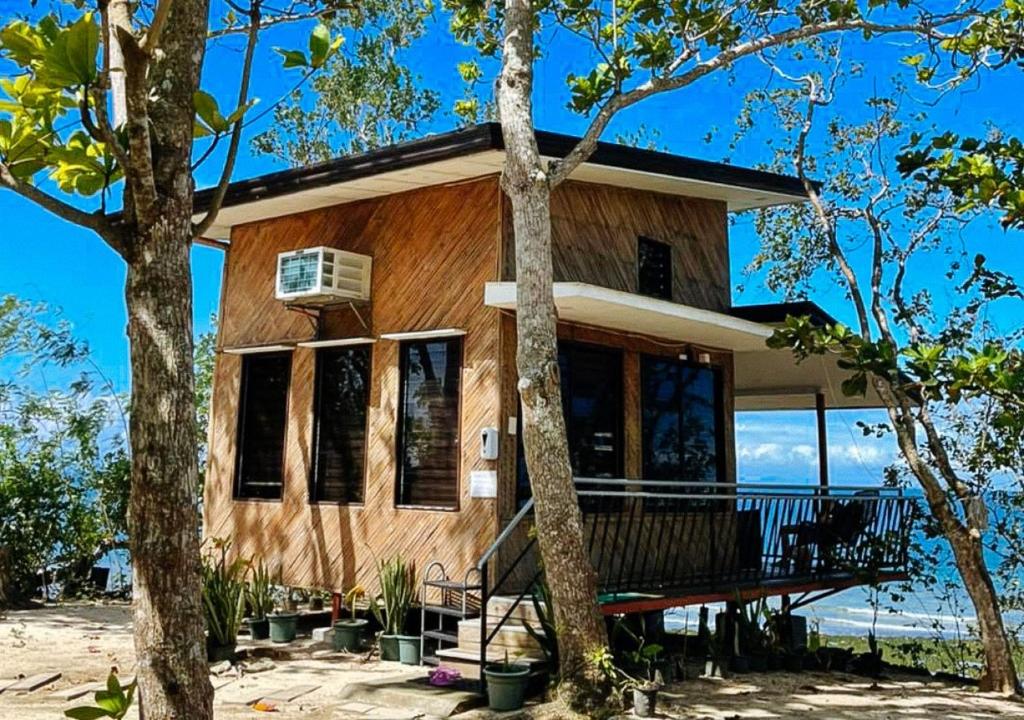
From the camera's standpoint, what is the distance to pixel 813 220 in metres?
12.0

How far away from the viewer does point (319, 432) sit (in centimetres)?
863

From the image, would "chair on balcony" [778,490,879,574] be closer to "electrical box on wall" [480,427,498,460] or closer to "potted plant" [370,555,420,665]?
"electrical box on wall" [480,427,498,460]

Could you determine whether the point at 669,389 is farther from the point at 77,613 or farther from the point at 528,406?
the point at 77,613

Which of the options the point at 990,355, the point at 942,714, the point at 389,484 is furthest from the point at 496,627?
the point at 990,355

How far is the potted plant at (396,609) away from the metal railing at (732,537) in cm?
71

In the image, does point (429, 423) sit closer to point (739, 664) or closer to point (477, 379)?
point (477, 379)

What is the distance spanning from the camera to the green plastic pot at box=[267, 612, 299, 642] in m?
7.78

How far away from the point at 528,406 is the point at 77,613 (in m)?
6.54

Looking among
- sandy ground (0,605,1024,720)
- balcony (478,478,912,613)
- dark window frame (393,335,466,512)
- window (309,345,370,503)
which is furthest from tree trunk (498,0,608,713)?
window (309,345,370,503)

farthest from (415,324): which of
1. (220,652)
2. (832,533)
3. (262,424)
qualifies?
(832,533)

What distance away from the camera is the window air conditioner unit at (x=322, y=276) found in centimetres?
809

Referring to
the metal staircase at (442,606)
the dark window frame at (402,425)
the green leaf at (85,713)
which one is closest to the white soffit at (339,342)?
the dark window frame at (402,425)

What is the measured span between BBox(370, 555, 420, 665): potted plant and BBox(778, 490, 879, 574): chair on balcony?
359 cm

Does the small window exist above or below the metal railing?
above
